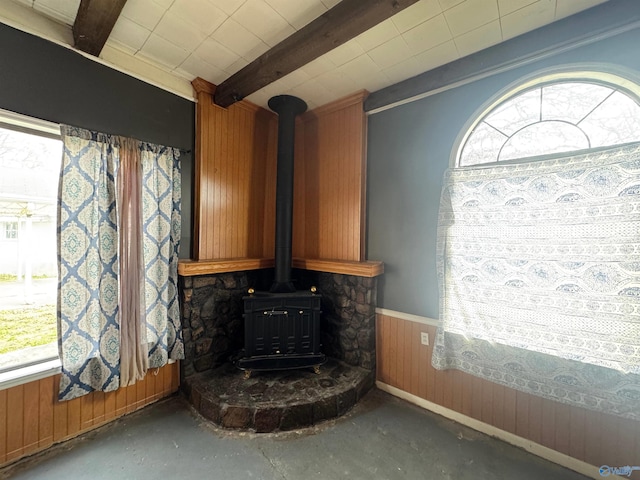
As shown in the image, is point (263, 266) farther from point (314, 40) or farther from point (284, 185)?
point (314, 40)

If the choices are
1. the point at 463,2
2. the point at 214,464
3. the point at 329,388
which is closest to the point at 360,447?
the point at 329,388

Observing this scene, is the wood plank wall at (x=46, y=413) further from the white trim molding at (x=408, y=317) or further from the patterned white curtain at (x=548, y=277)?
the patterned white curtain at (x=548, y=277)

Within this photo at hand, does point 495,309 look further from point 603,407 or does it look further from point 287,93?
point 287,93

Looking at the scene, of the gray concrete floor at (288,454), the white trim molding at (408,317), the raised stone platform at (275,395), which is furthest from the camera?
the white trim molding at (408,317)

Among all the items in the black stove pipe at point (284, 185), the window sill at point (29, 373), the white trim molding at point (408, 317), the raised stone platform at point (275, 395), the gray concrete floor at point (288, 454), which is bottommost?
the gray concrete floor at point (288, 454)

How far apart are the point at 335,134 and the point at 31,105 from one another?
2394 millimetres

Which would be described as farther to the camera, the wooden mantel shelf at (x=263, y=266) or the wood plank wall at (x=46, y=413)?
the wooden mantel shelf at (x=263, y=266)

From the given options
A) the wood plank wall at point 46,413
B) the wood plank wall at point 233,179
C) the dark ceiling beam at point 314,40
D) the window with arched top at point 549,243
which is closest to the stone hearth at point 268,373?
the wood plank wall at point 233,179

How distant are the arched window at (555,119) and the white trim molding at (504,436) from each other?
2.08 m

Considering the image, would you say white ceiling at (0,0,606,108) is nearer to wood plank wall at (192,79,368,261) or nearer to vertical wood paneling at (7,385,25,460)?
wood plank wall at (192,79,368,261)

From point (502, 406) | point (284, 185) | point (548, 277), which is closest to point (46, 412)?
point (284, 185)

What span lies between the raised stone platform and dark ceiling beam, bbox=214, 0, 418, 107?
2.62m

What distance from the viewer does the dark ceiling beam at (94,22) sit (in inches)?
62.0

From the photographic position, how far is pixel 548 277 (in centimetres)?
180
